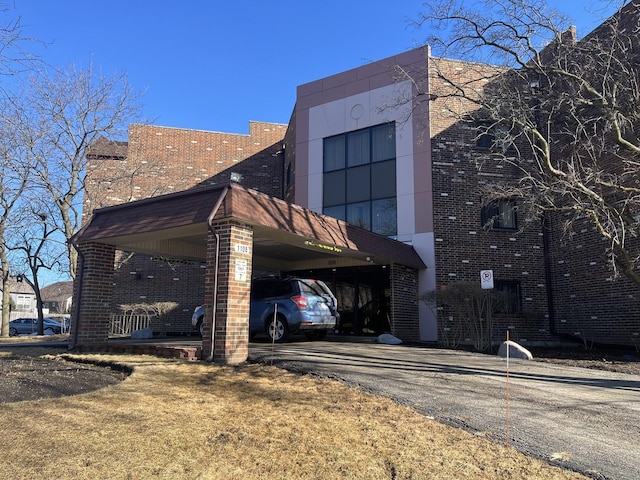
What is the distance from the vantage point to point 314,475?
3592 millimetres

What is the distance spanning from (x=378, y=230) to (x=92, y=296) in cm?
1090

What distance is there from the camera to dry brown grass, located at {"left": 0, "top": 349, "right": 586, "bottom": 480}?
361 centimetres

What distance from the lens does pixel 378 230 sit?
1872 cm

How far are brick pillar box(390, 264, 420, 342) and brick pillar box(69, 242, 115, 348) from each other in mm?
8515

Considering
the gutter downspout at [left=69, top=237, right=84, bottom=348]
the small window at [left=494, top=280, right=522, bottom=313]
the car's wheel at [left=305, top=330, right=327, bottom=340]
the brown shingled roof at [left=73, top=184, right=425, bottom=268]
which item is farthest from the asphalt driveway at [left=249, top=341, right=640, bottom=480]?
the small window at [left=494, top=280, right=522, bottom=313]

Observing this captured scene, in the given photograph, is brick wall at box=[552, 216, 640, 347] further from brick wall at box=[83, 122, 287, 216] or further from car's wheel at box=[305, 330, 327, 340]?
brick wall at box=[83, 122, 287, 216]

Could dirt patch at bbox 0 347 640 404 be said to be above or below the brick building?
below

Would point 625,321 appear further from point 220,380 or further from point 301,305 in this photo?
point 220,380

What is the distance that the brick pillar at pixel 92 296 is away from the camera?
10.6m

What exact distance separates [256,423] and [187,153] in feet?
72.3

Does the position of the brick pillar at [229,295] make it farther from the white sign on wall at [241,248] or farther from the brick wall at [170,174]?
the brick wall at [170,174]

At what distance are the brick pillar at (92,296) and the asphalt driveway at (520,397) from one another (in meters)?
3.73

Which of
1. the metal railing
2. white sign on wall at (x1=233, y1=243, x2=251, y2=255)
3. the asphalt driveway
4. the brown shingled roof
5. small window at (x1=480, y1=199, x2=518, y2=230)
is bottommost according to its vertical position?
the asphalt driveway

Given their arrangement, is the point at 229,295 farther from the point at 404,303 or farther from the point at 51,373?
the point at 404,303
